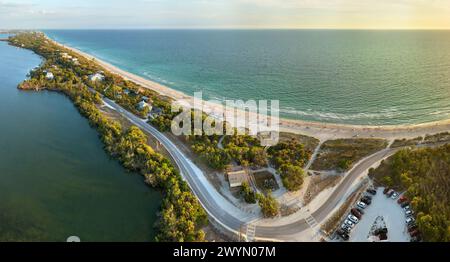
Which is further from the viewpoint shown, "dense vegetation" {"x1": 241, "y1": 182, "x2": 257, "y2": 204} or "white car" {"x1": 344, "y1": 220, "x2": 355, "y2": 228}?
"dense vegetation" {"x1": 241, "y1": 182, "x2": 257, "y2": 204}

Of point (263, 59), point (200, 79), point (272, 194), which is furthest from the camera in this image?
point (263, 59)

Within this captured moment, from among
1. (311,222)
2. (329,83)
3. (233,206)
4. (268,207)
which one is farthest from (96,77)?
(311,222)

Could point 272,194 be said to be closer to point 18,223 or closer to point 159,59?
point 18,223

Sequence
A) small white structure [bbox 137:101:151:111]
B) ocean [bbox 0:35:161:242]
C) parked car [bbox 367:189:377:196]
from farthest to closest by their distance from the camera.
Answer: small white structure [bbox 137:101:151:111] < parked car [bbox 367:189:377:196] < ocean [bbox 0:35:161:242]

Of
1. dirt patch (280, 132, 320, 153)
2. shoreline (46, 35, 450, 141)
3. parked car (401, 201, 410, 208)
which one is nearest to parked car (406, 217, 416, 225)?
parked car (401, 201, 410, 208)

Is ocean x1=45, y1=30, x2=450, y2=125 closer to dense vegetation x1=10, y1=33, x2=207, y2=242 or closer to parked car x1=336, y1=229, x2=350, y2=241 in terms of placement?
dense vegetation x1=10, y1=33, x2=207, y2=242

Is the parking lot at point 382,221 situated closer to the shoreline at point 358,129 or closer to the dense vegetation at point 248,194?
the dense vegetation at point 248,194

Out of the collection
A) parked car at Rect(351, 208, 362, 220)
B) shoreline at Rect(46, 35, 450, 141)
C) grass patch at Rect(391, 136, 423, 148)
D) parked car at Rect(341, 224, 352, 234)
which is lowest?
parked car at Rect(341, 224, 352, 234)
